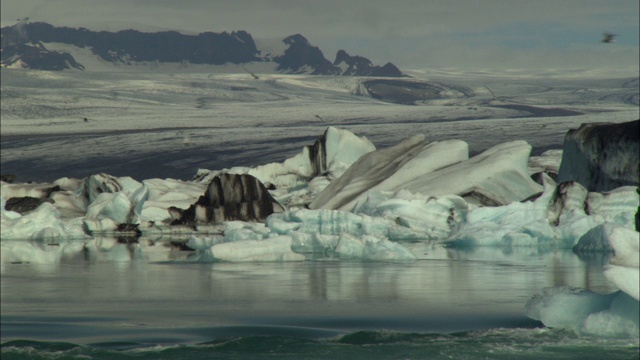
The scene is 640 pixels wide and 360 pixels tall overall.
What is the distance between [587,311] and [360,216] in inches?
369

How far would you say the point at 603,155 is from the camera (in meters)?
17.9

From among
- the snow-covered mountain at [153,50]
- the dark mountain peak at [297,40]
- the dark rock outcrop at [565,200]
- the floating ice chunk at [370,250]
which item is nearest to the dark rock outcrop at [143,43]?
the snow-covered mountain at [153,50]

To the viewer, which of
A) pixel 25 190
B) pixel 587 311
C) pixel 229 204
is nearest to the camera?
pixel 587 311

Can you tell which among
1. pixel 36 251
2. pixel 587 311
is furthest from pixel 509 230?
pixel 587 311

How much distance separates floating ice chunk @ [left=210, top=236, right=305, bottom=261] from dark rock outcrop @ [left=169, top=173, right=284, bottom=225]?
6664 millimetres

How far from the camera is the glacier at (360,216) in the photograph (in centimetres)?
1282

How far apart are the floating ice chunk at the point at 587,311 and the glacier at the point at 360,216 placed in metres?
5.38

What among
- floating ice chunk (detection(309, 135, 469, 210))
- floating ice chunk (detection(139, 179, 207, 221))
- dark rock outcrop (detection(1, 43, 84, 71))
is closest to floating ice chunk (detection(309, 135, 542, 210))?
floating ice chunk (detection(309, 135, 469, 210))

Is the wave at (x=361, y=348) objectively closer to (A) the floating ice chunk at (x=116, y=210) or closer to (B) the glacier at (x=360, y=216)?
(B) the glacier at (x=360, y=216)

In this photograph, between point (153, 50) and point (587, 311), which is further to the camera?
point (153, 50)

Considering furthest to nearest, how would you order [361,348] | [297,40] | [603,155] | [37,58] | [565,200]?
1. [297,40]
2. [37,58]
3. [603,155]
4. [565,200]
5. [361,348]

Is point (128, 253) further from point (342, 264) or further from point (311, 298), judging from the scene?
point (311, 298)

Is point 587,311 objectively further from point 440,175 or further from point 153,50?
point 153,50

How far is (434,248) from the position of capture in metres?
14.0
